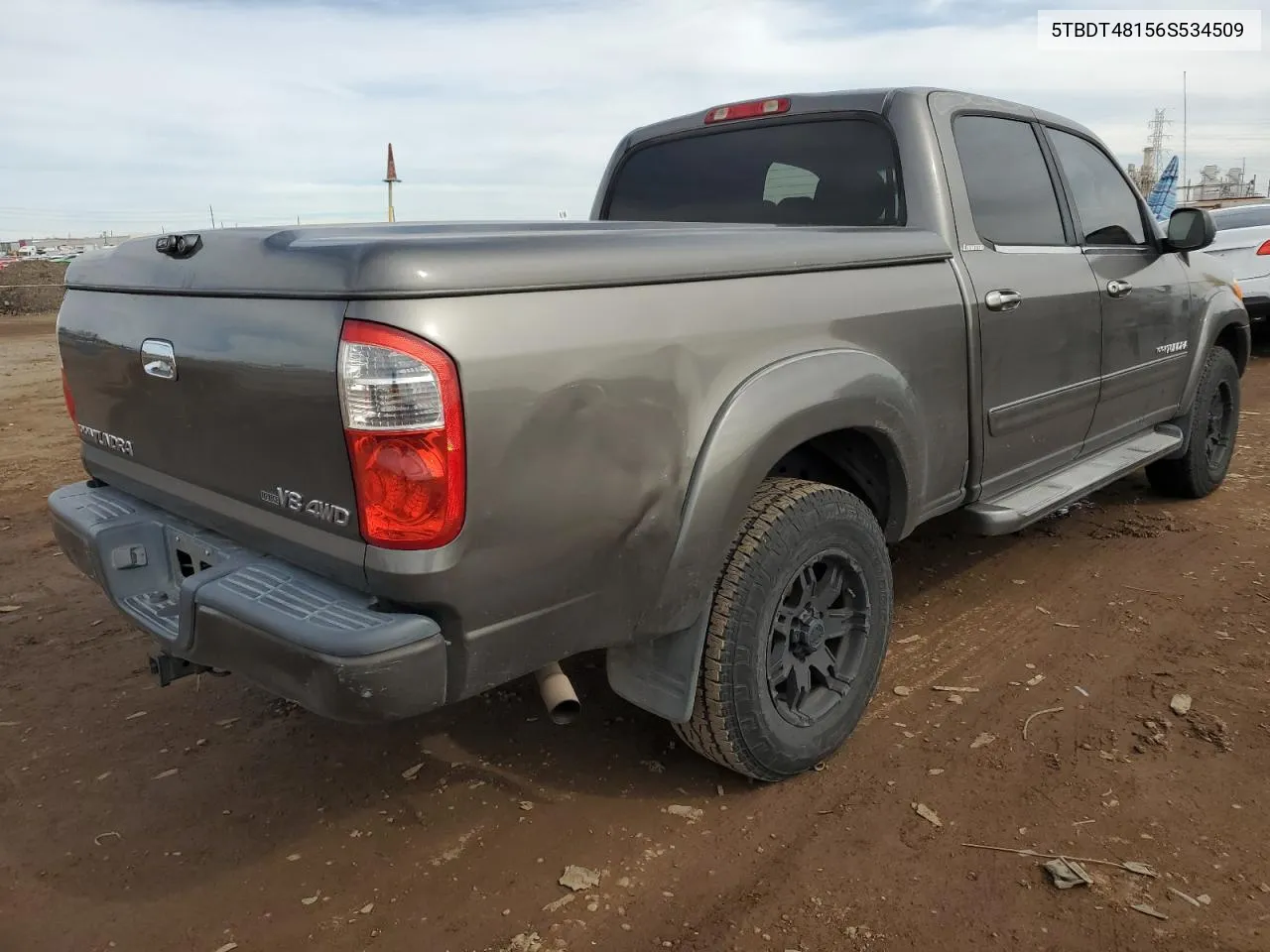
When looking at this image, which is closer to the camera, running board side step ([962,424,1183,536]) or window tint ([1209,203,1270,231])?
running board side step ([962,424,1183,536])

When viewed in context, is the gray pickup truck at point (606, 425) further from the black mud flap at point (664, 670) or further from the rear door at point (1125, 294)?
the rear door at point (1125, 294)

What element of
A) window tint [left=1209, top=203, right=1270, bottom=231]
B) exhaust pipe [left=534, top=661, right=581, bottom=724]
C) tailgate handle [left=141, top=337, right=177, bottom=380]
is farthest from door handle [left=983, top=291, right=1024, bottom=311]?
window tint [left=1209, top=203, right=1270, bottom=231]

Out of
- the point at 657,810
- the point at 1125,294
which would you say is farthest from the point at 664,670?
the point at 1125,294

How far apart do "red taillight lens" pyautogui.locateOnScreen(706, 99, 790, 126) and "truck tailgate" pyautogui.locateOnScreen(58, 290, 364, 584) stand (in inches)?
87.7

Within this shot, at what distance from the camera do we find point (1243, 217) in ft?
33.4

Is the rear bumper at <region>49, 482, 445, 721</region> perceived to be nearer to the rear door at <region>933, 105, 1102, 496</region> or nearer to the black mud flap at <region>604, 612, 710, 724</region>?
the black mud flap at <region>604, 612, 710, 724</region>

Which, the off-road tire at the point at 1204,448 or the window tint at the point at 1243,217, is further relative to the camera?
the window tint at the point at 1243,217

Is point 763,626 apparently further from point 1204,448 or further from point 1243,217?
point 1243,217

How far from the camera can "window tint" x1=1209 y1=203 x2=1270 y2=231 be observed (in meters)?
9.80

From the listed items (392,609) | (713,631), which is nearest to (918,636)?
(713,631)

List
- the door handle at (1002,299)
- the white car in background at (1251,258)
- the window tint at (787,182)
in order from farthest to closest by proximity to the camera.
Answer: the white car in background at (1251,258), the window tint at (787,182), the door handle at (1002,299)

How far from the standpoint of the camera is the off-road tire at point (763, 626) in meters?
2.42

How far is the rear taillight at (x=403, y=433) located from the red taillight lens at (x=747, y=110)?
2262 millimetres

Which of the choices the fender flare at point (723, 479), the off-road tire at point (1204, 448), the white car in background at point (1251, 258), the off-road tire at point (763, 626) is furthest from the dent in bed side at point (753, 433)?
the white car in background at point (1251, 258)
